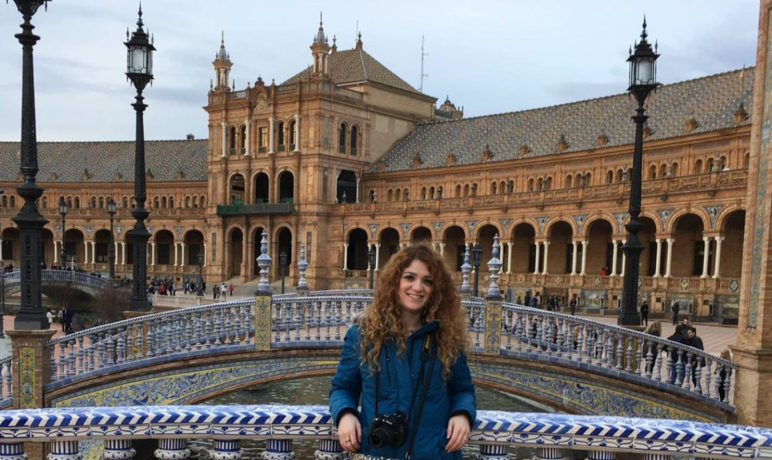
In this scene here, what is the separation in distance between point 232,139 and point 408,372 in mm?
51669

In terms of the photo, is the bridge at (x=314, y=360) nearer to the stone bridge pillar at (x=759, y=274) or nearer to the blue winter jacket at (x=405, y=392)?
the stone bridge pillar at (x=759, y=274)

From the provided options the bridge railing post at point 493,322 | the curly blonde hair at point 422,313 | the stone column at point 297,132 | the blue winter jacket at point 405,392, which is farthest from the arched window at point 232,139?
the blue winter jacket at point 405,392

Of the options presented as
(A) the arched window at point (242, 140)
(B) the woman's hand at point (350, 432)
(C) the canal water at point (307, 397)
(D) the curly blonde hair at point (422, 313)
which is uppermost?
(A) the arched window at point (242, 140)

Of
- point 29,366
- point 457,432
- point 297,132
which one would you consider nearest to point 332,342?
point 29,366

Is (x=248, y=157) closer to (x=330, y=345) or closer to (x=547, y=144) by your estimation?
(x=547, y=144)

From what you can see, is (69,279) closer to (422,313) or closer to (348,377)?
(348,377)

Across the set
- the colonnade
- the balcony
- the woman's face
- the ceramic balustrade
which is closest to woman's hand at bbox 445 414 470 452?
the woman's face

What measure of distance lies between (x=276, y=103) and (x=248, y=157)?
499 centimetres

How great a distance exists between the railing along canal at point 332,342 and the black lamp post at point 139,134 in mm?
1356

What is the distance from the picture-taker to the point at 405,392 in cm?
279

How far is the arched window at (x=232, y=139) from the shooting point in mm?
51938

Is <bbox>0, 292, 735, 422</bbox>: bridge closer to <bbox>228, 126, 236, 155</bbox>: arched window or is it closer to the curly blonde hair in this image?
the curly blonde hair

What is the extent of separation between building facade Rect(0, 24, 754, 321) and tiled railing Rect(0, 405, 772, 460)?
26396 millimetres

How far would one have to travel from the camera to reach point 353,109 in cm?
4972
